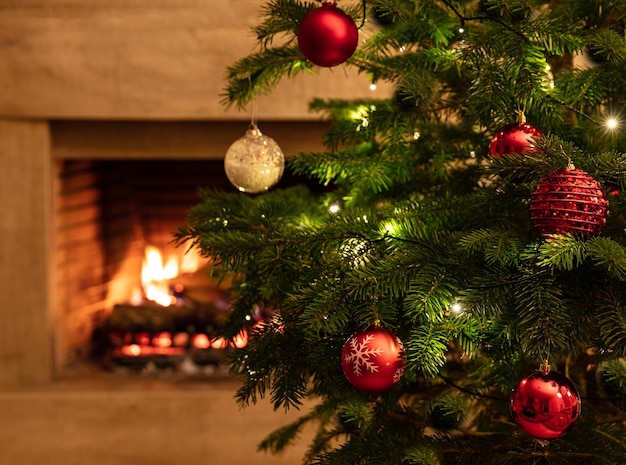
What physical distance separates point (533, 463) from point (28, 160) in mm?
1742

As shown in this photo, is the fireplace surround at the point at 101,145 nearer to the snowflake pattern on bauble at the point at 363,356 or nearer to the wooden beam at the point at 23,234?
the wooden beam at the point at 23,234

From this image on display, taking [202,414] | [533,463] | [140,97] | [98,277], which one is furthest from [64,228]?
[533,463]

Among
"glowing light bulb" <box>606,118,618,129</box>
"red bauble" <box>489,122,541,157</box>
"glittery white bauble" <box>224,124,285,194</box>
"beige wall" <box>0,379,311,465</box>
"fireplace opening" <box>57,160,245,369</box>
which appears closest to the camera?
"red bauble" <box>489,122,541,157</box>

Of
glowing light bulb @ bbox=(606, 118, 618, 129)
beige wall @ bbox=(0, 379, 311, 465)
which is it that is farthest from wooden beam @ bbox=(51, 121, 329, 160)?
glowing light bulb @ bbox=(606, 118, 618, 129)

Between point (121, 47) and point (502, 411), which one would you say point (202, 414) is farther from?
point (502, 411)

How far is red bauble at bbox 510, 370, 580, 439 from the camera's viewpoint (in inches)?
28.8

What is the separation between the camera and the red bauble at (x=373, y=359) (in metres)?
0.77

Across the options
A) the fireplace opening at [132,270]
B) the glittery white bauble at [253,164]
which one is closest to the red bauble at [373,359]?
the glittery white bauble at [253,164]

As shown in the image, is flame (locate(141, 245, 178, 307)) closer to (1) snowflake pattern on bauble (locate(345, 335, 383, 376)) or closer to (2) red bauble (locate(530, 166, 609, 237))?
(1) snowflake pattern on bauble (locate(345, 335, 383, 376))

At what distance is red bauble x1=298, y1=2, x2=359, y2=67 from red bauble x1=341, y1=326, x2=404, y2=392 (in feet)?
1.06

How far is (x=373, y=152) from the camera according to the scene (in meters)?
1.18

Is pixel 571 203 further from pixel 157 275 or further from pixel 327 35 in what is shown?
pixel 157 275

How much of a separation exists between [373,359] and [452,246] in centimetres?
16

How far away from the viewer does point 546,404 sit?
0.73 m
